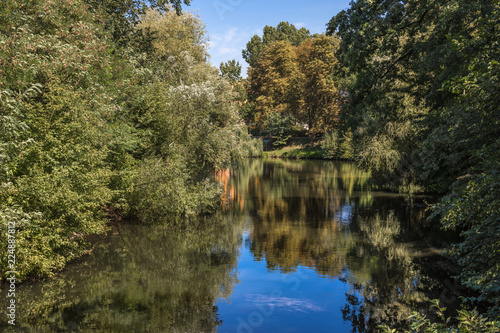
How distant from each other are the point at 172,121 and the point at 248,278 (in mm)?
13130

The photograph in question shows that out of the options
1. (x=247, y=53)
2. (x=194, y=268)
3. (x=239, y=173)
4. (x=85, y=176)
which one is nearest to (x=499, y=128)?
(x=194, y=268)

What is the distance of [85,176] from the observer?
46.9ft

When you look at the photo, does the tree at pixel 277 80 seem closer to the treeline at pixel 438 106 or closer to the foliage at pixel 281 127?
the foliage at pixel 281 127

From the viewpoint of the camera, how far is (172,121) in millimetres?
25047

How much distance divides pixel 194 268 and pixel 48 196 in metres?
6.22

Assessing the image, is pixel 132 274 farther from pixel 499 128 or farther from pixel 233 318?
pixel 499 128

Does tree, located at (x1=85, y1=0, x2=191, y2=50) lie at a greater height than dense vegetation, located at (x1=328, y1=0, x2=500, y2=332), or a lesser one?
greater

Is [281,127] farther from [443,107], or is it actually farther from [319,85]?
[443,107]

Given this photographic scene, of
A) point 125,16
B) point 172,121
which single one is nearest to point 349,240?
point 172,121

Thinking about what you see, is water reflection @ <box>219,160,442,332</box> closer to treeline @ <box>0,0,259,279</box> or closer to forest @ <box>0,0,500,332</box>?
forest @ <box>0,0,500,332</box>

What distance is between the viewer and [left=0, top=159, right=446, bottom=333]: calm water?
11.6 m

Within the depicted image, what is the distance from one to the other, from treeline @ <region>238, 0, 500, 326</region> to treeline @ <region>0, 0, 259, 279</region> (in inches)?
391

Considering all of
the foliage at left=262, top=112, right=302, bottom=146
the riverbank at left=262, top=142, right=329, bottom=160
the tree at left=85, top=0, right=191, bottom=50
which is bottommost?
the riverbank at left=262, top=142, right=329, bottom=160

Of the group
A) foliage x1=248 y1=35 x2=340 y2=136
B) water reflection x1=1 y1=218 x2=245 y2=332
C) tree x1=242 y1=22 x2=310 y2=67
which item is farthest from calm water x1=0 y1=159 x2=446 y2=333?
tree x1=242 y1=22 x2=310 y2=67
